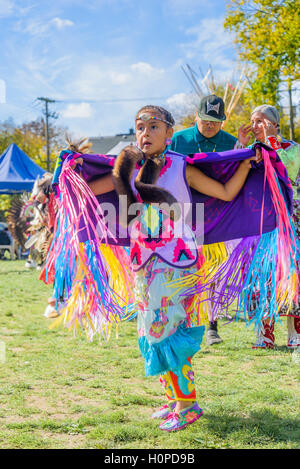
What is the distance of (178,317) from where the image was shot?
262 cm

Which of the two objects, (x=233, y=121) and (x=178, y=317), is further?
(x=233, y=121)

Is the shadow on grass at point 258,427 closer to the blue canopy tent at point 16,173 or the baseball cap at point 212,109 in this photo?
the baseball cap at point 212,109

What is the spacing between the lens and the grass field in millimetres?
2496

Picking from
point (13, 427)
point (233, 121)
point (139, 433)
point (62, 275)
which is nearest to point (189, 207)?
point (62, 275)

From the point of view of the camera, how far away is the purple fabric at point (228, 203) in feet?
9.12

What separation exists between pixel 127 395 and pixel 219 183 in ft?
4.80

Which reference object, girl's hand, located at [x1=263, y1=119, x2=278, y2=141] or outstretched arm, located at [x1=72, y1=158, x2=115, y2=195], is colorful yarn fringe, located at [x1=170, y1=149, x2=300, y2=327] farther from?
girl's hand, located at [x1=263, y1=119, x2=278, y2=141]

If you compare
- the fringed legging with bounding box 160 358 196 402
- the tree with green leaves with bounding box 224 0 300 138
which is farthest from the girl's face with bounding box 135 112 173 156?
the tree with green leaves with bounding box 224 0 300 138

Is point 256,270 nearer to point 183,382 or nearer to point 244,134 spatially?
point 183,382

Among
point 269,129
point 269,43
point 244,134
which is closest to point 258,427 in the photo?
point 269,129

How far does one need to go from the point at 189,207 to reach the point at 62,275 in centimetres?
79

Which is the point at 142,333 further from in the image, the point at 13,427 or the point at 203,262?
the point at 13,427

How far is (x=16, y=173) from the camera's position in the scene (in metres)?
14.2

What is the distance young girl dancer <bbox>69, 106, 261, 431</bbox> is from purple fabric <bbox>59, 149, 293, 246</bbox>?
0.29ft
